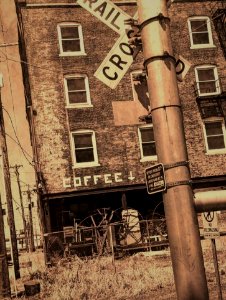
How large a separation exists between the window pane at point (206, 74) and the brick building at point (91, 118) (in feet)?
0.19

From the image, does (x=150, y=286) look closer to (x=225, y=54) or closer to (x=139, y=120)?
(x=139, y=120)

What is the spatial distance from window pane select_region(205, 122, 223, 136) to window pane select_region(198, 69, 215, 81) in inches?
107

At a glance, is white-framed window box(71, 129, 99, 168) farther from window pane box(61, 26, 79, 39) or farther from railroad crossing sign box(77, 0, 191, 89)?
railroad crossing sign box(77, 0, 191, 89)

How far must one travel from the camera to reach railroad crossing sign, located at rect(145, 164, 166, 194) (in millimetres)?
3034

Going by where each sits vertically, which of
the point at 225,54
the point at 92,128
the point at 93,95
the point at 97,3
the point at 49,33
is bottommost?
the point at 97,3

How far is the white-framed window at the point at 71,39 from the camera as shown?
23.1m

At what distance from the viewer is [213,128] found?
921 inches

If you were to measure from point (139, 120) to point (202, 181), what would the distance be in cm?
1960

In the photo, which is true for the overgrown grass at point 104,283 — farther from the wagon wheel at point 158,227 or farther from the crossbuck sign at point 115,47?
the crossbuck sign at point 115,47

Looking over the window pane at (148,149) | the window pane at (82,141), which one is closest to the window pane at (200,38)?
the window pane at (148,149)

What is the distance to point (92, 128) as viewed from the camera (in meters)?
22.3

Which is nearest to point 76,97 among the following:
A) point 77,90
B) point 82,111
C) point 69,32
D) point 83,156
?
point 77,90

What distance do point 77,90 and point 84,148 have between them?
3.25m

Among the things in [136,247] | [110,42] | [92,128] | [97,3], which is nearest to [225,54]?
[110,42]
